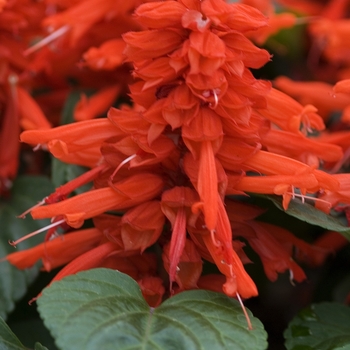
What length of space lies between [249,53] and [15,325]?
47cm

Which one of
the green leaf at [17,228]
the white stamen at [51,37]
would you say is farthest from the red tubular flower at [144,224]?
the white stamen at [51,37]

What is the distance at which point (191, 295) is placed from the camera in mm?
558

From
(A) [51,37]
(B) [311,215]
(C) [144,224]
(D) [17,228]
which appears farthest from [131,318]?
(A) [51,37]

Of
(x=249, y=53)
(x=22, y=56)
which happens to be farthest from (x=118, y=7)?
(x=249, y=53)

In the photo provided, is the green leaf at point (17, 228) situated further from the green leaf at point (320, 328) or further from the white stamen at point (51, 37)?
the green leaf at point (320, 328)

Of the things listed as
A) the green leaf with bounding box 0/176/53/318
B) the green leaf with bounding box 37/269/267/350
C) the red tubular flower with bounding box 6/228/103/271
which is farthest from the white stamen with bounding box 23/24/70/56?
the green leaf with bounding box 37/269/267/350

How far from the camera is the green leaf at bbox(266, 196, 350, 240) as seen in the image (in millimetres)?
581

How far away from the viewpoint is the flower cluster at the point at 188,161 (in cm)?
55

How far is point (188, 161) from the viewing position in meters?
0.59

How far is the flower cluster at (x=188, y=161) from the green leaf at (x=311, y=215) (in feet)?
0.05

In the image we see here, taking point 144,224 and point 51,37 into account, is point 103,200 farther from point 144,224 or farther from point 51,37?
point 51,37

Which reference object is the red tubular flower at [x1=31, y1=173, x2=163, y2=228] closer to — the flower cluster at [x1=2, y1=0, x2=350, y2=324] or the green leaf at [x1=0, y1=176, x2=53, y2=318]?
the flower cluster at [x1=2, y1=0, x2=350, y2=324]

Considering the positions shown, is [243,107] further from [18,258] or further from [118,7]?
[118,7]

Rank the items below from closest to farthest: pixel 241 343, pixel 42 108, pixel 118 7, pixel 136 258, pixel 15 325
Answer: pixel 241 343 < pixel 136 258 < pixel 15 325 < pixel 118 7 < pixel 42 108
